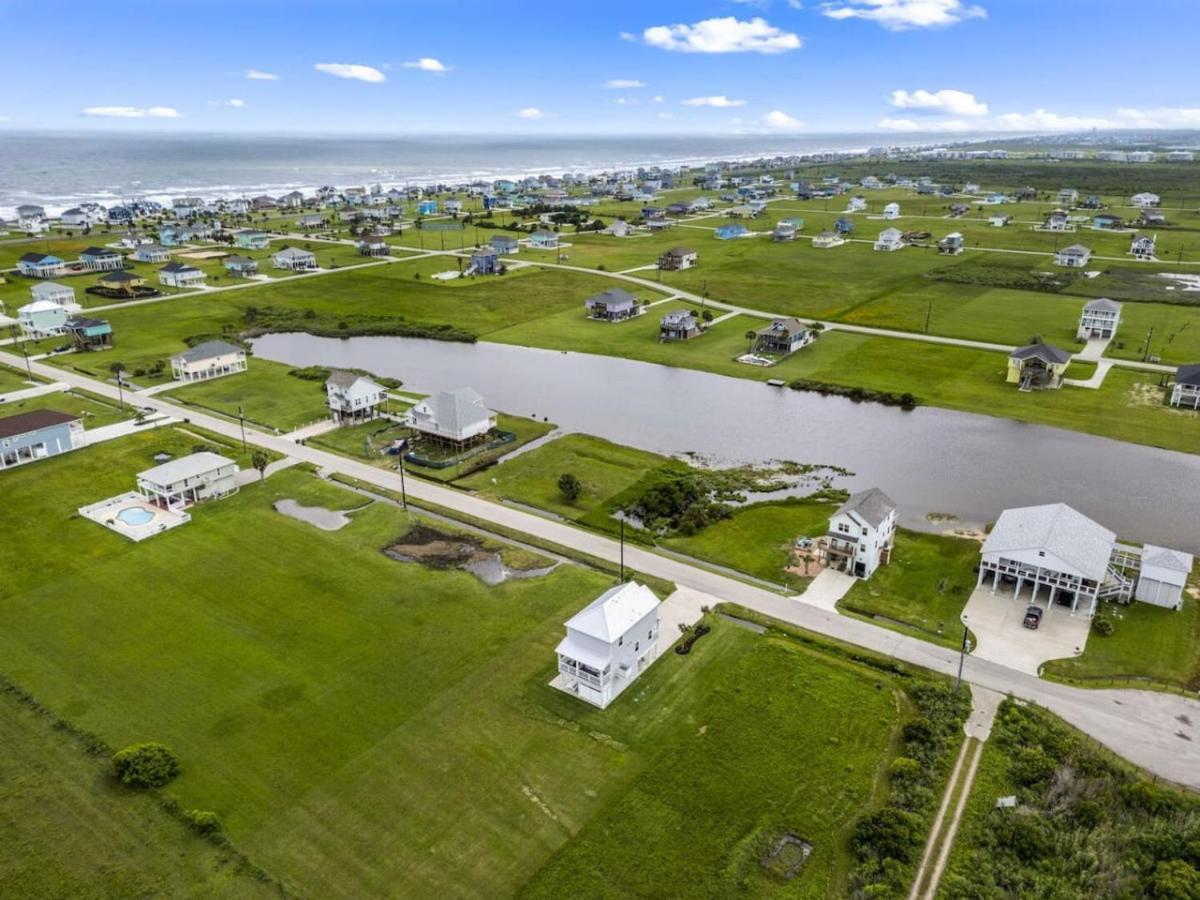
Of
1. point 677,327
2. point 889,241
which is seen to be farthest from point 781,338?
point 889,241

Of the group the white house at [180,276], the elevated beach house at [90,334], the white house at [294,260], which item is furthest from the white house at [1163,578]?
the white house at [294,260]

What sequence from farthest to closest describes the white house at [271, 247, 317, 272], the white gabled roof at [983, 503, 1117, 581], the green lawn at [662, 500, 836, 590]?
the white house at [271, 247, 317, 272] → the green lawn at [662, 500, 836, 590] → the white gabled roof at [983, 503, 1117, 581]

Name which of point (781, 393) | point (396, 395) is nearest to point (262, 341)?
point (396, 395)

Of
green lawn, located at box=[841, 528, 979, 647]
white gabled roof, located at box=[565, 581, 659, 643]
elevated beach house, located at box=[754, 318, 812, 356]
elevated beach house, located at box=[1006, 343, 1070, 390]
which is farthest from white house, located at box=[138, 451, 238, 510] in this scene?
elevated beach house, located at box=[1006, 343, 1070, 390]

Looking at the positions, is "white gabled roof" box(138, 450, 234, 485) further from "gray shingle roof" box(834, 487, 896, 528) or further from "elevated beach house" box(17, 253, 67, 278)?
"elevated beach house" box(17, 253, 67, 278)

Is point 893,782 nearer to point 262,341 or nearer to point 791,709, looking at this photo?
point 791,709

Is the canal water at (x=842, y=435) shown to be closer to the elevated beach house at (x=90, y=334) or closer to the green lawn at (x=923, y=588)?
the green lawn at (x=923, y=588)

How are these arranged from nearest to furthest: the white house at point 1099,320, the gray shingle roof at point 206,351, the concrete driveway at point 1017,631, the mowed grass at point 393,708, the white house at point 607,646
Result: the mowed grass at point 393,708 → the white house at point 607,646 → the concrete driveway at point 1017,631 → the gray shingle roof at point 206,351 → the white house at point 1099,320
